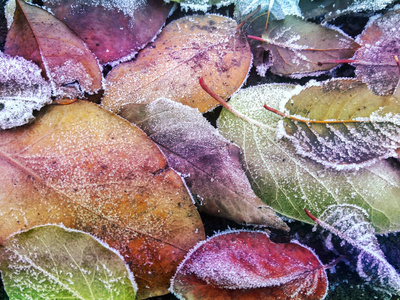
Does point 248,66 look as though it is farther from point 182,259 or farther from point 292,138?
point 182,259

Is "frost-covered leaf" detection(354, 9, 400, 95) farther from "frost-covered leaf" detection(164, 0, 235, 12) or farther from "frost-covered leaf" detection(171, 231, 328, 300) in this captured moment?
"frost-covered leaf" detection(171, 231, 328, 300)

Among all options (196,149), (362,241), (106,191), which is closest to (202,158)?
(196,149)

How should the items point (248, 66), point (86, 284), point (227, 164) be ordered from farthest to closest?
point (248, 66) → point (227, 164) → point (86, 284)

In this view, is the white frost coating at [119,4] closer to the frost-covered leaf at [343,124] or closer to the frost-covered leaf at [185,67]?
the frost-covered leaf at [185,67]

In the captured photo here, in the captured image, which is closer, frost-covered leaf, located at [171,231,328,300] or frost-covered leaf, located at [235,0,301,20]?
frost-covered leaf, located at [171,231,328,300]

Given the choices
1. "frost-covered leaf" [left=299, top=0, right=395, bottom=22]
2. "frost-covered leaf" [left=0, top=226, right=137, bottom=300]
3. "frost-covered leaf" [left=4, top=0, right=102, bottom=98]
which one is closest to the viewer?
"frost-covered leaf" [left=0, top=226, right=137, bottom=300]

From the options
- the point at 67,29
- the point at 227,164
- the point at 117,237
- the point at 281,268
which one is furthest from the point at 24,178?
the point at 281,268

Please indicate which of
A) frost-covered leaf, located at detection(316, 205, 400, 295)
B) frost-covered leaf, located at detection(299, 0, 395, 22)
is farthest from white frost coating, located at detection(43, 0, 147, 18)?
frost-covered leaf, located at detection(316, 205, 400, 295)
